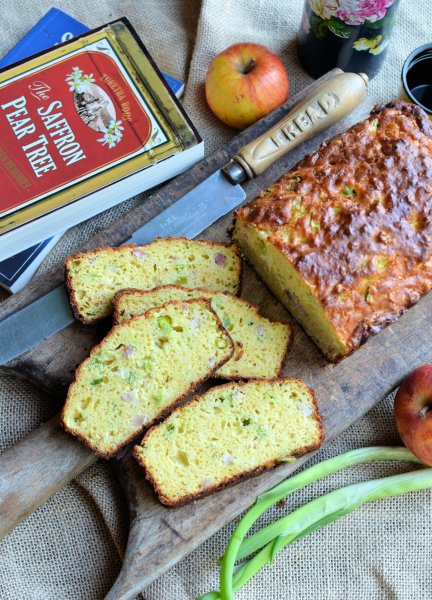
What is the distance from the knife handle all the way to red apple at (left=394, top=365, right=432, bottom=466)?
4.20 ft

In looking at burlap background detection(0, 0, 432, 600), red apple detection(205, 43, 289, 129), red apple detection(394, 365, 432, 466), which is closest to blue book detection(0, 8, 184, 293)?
red apple detection(205, 43, 289, 129)

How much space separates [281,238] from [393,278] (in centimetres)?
52

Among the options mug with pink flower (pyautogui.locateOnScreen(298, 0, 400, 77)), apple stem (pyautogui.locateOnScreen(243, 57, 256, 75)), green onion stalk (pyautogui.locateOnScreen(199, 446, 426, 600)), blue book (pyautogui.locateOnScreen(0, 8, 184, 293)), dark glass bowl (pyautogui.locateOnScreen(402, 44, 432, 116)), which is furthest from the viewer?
blue book (pyautogui.locateOnScreen(0, 8, 184, 293))

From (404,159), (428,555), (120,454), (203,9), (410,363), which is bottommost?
(428,555)

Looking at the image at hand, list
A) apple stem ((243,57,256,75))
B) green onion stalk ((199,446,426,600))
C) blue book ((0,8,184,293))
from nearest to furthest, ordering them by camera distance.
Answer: green onion stalk ((199,446,426,600)) → apple stem ((243,57,256,75)) → blue book ((0,8,184,293))

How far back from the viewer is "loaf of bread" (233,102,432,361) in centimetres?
292

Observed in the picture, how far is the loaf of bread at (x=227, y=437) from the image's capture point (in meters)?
2.97

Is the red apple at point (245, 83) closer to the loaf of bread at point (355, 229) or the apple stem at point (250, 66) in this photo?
the apple stem at point (250, 66)

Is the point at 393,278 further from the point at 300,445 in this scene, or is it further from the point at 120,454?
the point at 120,454

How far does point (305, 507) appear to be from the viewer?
3.08 metres

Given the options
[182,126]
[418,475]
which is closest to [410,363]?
[418,475]

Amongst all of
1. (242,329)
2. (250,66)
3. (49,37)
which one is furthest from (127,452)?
(49,37)

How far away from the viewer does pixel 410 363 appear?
131 inches

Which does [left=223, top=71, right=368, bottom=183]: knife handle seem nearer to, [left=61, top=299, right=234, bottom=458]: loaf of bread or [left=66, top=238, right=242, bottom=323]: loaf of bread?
[left=66, top=238, right=242, bottom=323]: loaf of bread
